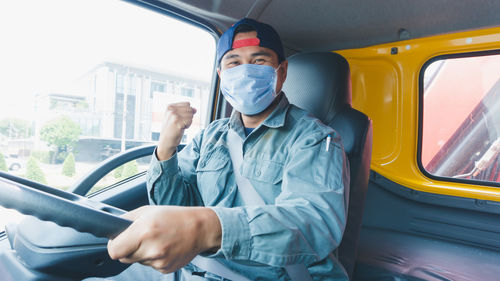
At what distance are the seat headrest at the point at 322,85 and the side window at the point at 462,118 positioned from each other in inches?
52.7

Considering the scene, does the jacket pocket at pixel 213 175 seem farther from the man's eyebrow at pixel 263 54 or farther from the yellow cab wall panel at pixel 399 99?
the yellow cab wall panel at pixel 399 99

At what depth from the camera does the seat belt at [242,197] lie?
101cm

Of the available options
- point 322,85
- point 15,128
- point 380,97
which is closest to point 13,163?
point 15,128

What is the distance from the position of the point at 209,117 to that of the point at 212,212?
1668mm

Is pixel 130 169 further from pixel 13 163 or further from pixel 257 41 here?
pixel 257 41

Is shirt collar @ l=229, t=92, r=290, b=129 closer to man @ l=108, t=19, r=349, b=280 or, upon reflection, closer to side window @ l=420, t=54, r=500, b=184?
man @ l=108, t=19, r=349, b=280

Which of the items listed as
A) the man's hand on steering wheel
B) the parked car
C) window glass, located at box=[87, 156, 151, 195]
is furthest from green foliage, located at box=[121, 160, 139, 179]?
the man's hand on steering wheel

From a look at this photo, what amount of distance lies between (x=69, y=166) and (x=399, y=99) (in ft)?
7.66

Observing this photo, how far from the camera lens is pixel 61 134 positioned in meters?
1.42

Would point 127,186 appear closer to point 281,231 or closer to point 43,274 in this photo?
point 43,274

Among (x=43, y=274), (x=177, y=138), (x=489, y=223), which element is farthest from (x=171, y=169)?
(x=489, y=223)

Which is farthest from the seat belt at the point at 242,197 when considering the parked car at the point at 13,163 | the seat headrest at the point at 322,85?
the parked car at the point at 13,163

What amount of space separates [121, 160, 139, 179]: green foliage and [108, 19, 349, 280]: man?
43 cm

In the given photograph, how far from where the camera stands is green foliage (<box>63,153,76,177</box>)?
1467 millimetres
